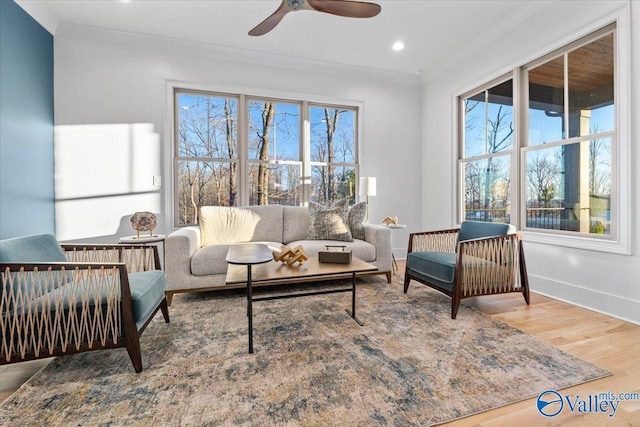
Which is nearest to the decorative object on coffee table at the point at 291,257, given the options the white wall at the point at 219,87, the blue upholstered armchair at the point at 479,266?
the blue upholstered armchair at the point at 479,266

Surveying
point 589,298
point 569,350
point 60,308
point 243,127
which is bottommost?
point 569,350

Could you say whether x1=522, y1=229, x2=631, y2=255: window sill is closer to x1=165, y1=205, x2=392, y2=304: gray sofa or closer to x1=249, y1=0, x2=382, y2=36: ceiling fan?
x1=165, y1=205, x2=392, y2=304: gray sofa

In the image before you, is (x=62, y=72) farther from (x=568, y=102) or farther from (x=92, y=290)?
(x=568, y=102)

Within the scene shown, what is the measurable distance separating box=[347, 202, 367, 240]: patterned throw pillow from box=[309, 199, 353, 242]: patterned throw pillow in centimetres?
10

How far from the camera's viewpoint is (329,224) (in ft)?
11.6

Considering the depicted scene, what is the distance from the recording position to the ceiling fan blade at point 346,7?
7.49 ft

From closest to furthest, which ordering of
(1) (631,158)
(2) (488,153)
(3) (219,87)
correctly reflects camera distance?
(1) (631,158), (2) (488,153), (3) (219,87)

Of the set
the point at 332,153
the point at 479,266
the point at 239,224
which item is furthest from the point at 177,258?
the point at 332,153

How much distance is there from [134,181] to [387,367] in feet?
11.5

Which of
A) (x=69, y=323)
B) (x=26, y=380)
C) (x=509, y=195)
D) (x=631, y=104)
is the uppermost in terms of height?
(x=631, y=104)

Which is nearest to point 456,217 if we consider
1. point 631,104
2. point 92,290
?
point 631,104

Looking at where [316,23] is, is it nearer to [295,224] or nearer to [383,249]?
[295,224]

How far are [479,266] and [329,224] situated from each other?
63.4 inches

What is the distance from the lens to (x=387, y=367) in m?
1.67
